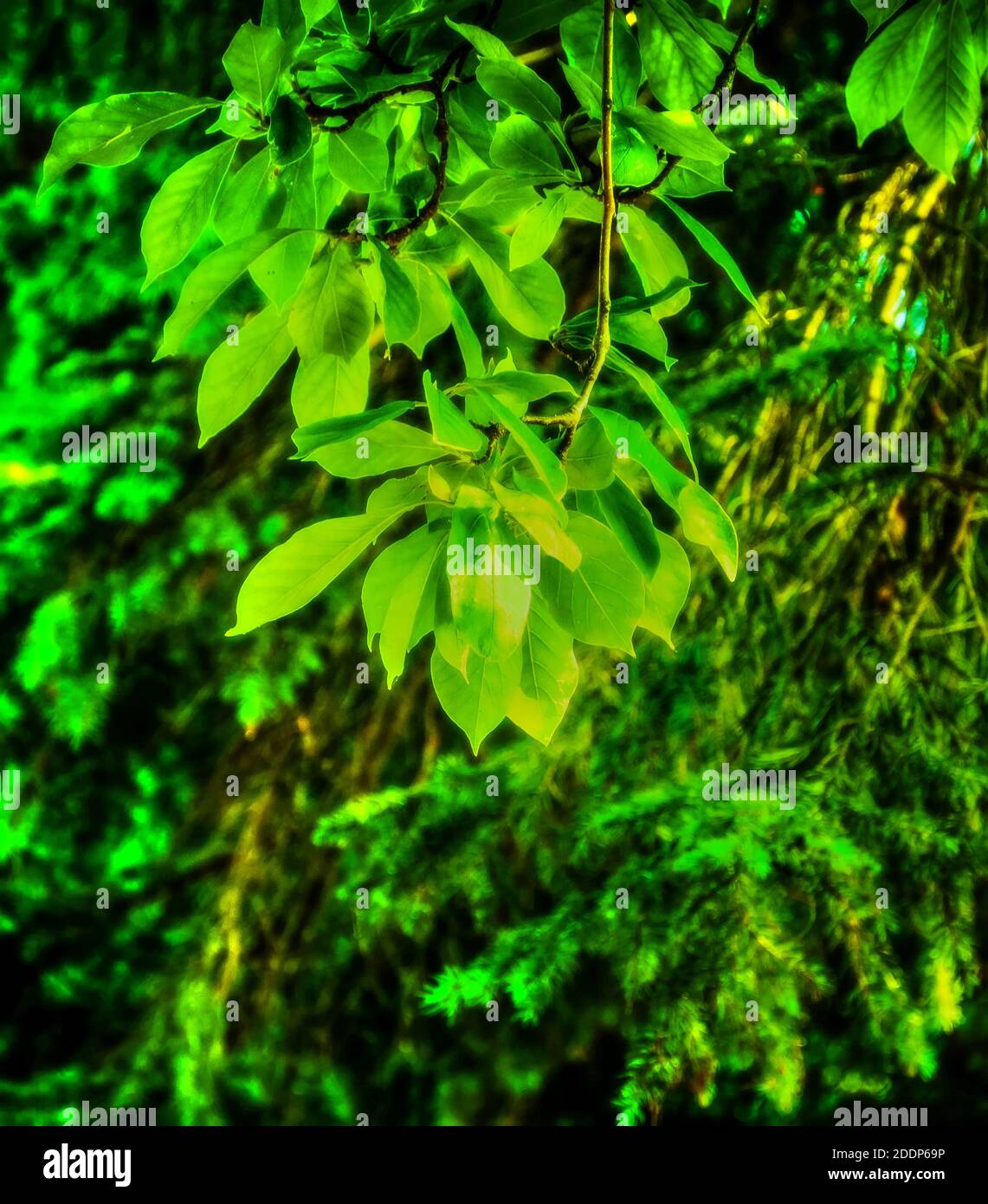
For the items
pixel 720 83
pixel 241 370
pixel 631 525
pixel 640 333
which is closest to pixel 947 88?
pixel 720 83

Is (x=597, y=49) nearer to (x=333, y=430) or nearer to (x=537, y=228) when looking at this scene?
(x=537, y=228)

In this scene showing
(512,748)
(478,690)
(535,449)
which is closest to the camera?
(535,449)

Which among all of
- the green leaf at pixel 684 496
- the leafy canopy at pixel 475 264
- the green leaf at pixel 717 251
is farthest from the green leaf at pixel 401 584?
the green leaf at pixel 717 251

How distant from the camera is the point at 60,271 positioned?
6.89 feet

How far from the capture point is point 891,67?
0.62 metres

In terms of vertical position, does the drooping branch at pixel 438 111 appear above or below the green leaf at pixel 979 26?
below

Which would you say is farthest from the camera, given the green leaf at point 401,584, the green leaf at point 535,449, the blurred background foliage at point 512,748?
the blurred background foliage at point 512,748

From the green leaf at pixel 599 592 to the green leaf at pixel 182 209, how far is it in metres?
0.29

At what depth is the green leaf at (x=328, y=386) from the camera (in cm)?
63

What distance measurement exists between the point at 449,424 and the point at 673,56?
30cm

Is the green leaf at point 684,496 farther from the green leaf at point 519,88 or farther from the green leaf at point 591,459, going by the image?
the green leaf at point 519,88

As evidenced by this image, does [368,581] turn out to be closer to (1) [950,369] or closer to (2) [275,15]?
(2) [275,15]

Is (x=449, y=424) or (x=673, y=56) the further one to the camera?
(x=673, y=56)

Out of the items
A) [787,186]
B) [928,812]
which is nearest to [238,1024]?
[928,812]
